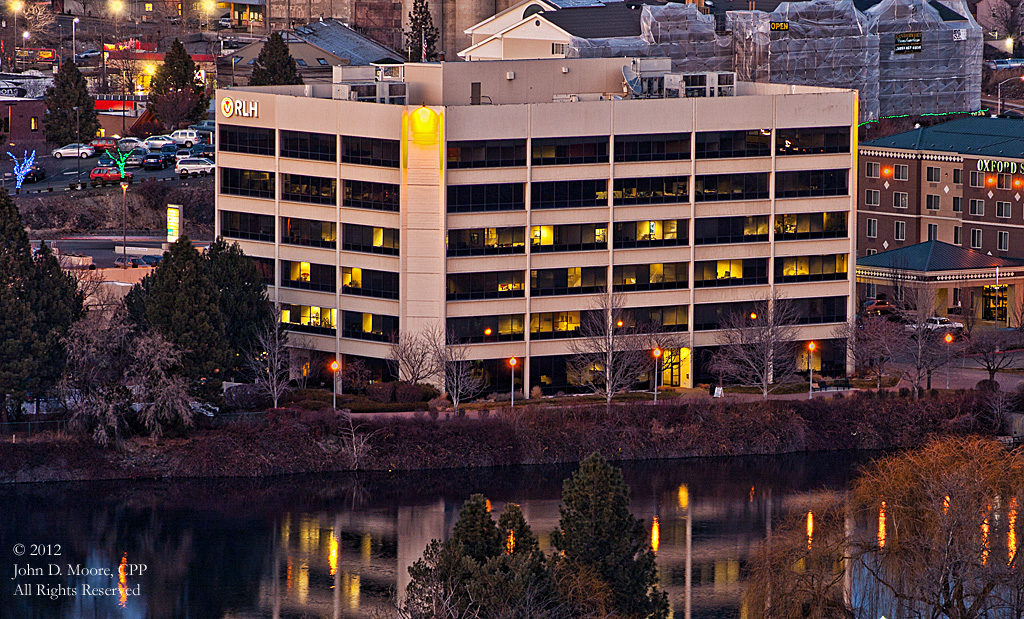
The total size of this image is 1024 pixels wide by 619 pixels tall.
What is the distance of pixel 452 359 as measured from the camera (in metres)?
117

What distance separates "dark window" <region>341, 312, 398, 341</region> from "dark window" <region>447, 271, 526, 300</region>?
390 centimetres

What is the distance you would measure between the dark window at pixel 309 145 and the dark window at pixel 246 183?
211 cm

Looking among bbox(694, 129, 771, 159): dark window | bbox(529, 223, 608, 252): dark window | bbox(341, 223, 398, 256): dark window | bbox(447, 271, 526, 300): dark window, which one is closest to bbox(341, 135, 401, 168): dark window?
bbox(341, 223, 398, 256): dark window

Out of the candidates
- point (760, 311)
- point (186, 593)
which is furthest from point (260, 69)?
point (186, 593)

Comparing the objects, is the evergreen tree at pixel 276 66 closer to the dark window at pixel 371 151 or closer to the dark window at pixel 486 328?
the dark window at pixel 371 151

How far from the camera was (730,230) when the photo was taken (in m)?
124

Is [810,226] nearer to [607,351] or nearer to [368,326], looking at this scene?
[607,351]

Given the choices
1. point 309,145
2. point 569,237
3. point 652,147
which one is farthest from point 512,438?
point 309,145

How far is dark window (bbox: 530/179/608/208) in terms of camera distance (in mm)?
119812

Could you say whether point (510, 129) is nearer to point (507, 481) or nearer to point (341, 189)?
point (341, 189)

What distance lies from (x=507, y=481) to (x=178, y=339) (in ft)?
60.8

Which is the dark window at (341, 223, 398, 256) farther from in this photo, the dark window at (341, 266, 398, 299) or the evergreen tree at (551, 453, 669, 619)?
the evergreen tree at (551, 453, 669, 619)

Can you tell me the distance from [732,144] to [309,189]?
24796 millimetres

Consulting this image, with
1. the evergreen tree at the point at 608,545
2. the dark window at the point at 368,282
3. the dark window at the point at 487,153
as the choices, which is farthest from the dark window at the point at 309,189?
the evergreen tree at the point at 608,545
